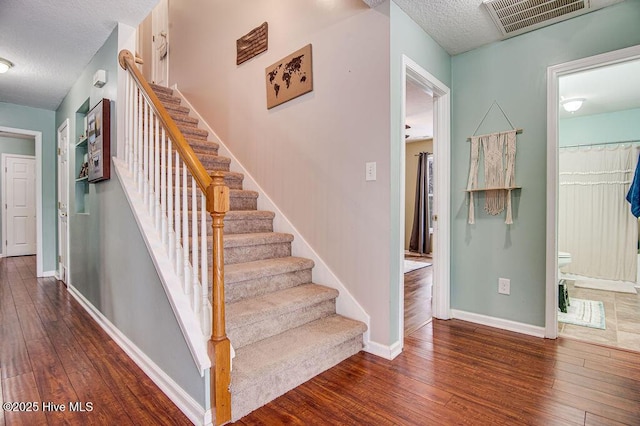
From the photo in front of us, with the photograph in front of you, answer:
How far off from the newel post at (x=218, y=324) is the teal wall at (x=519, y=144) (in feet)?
7.16

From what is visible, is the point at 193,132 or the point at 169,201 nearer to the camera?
the point at 169,201

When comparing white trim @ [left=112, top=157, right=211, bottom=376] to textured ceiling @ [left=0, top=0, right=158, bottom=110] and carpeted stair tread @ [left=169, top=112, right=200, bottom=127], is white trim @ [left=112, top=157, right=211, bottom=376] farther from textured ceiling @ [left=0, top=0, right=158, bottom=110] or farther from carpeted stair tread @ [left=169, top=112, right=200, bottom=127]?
carpeted stair tread @ [left=169, top=112, right=200, bottom=127]

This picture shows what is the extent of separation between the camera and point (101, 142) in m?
2.66

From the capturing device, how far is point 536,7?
220 centimetres

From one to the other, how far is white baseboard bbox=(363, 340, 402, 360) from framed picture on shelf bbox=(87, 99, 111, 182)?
240cm

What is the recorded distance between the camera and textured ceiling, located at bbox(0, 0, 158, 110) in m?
2.28

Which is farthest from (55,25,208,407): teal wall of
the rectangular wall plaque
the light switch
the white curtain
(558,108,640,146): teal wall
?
(558,108,640,146): teal wall

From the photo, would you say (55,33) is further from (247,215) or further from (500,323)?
(500,323)

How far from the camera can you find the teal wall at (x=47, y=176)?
177 inches

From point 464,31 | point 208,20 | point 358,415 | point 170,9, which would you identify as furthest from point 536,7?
point 170,9

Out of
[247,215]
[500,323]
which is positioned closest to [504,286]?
[500,323]

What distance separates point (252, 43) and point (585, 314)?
13.4 ft

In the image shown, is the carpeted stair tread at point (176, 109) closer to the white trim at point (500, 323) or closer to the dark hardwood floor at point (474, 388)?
the dark hardwood floor at point (474, 388)

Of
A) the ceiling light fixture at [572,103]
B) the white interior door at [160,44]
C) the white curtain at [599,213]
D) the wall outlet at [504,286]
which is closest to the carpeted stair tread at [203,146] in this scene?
the white interior door at [160,44]
